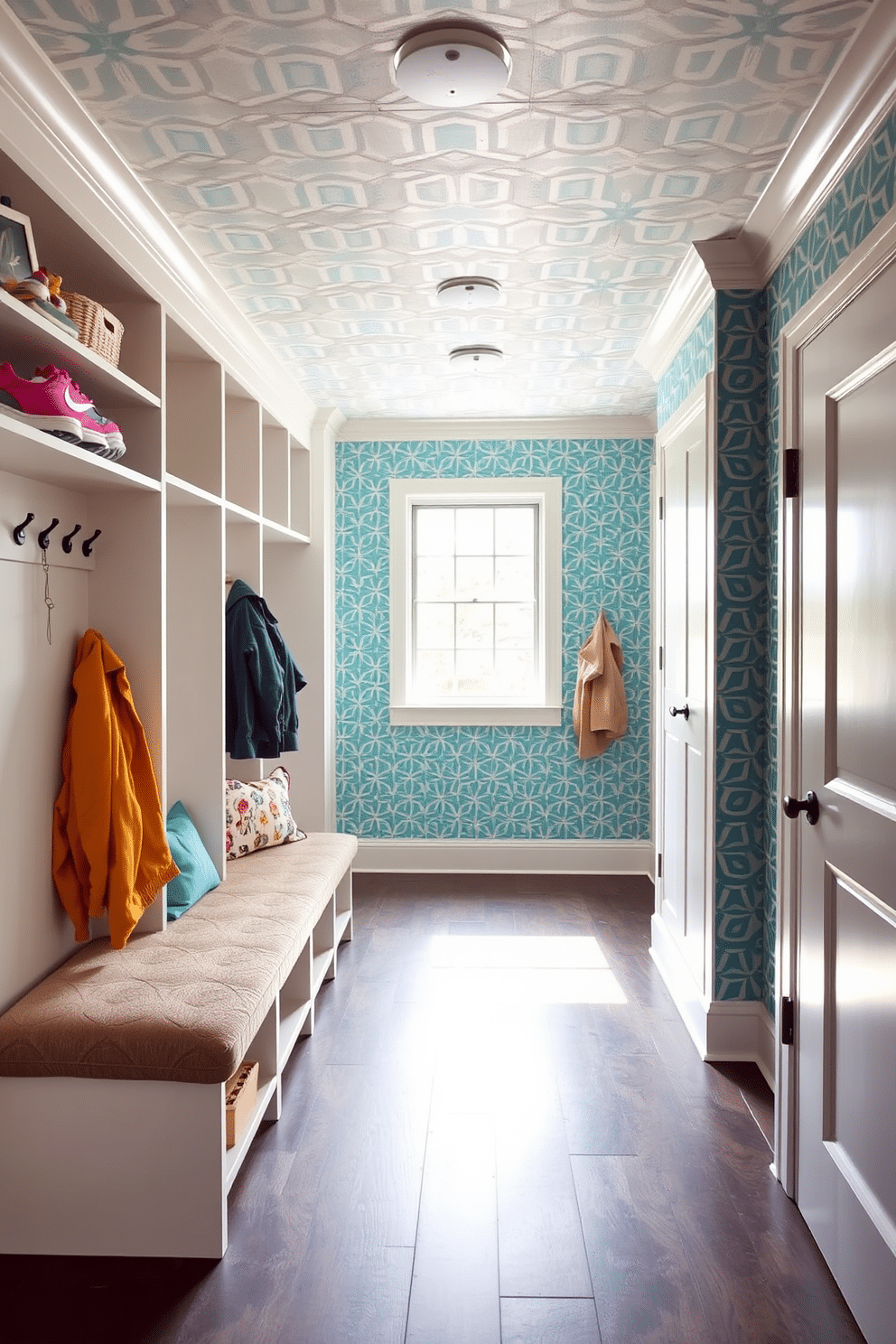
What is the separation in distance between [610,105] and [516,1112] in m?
2.51

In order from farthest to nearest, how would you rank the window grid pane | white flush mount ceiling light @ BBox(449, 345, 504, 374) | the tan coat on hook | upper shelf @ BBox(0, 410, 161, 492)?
1. the window grid pane
2. the tan coat on hook
3. white flush mount ceiling light @ BBox(449, 345, 504, 374)
4. upper shelf @ BBox(0, 410, 161, 492)

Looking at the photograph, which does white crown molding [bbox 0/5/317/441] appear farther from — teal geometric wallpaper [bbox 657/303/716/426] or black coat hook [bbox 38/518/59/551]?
teal geometric wallpaper [bbox 657/303/716/426]

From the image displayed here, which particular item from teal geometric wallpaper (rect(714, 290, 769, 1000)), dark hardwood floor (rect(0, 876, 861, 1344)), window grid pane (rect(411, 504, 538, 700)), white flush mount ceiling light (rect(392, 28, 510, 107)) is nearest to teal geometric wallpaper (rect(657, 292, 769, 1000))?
teal geometric wallpaper (rect(714, 290, 769, 1000))

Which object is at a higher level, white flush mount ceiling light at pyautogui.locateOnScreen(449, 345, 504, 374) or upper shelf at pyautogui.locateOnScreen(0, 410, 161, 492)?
white flush mount ceiling light at pyautogui.locateOnScreen(449, 345, 504, 374)

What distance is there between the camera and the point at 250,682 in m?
3.70

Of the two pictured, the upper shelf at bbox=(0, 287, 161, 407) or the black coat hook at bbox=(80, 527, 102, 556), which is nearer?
the upper shelf at bbox=(0, 287, 161, 407)

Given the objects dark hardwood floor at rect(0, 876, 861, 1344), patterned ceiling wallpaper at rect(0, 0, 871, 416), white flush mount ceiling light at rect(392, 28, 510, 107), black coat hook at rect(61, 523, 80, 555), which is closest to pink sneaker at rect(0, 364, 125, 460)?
black coat hook at rect(61, 523, 80, 555)

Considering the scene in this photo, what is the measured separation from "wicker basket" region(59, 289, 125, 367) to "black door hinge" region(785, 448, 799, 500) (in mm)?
1678

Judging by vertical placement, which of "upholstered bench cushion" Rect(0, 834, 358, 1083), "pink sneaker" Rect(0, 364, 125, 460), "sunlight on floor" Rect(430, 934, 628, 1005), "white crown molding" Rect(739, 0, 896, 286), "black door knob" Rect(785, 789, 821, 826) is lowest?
"sunlight on floor" Rect(430, 934, 628, 1005)

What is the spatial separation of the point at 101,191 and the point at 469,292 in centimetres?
126

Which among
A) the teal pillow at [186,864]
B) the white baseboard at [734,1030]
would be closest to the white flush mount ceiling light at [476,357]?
the teal pillow at [186,864]

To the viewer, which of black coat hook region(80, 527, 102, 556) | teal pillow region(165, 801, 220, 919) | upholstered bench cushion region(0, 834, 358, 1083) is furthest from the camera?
teal pillow region(165, 801, 220, 919)

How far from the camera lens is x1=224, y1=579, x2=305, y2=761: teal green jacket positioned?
11.9 ft

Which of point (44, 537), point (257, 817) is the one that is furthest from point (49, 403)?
point (257, 817)
